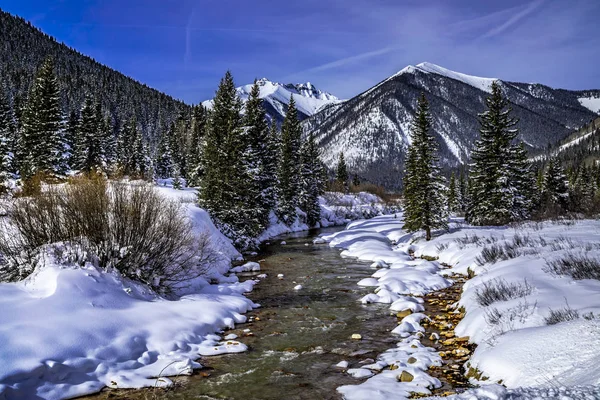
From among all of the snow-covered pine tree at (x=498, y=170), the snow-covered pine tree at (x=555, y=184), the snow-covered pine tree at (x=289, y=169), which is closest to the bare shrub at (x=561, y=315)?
the snow-covered pine tree at (x=498, y=170)

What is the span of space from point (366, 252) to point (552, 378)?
58.8 ft

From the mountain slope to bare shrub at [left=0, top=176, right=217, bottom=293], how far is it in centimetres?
10242

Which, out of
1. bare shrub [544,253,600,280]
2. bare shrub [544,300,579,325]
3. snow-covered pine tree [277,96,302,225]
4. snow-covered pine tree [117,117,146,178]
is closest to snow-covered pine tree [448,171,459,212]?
snow-covered pine tree [277,96,302,225]

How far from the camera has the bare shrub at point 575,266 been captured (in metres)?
8.95

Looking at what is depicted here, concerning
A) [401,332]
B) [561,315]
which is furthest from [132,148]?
[561,315]

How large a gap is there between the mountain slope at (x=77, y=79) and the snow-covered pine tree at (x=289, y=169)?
74.4 meters

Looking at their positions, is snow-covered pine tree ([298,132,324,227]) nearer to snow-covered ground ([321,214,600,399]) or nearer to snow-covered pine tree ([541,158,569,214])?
snow-covered pine tree ([541,158,569,214])

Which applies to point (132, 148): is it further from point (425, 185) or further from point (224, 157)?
point (425, 185)

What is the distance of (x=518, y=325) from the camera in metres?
7.25

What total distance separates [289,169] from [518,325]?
1381 inches

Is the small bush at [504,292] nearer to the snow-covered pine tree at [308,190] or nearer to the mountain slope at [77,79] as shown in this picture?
the snow-covered pine tree at [308,190]

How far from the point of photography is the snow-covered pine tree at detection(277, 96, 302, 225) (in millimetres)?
39812

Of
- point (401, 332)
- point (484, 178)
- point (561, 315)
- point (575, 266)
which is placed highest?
point (484, 178)

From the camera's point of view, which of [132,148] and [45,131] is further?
[132,148]
